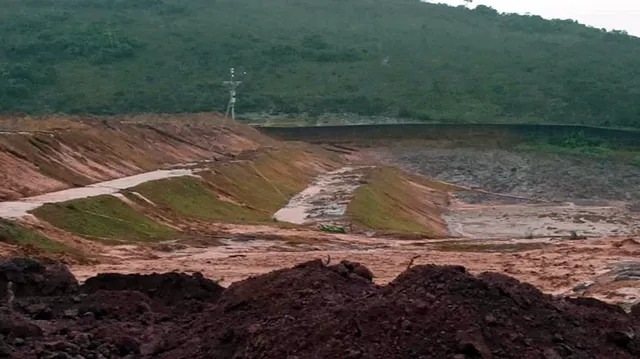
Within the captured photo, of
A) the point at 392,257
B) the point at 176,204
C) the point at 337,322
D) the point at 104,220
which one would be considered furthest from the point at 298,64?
the point at 337,322

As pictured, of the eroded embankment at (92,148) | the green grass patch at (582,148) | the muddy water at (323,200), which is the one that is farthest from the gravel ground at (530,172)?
the eroded embankment at (92,148)

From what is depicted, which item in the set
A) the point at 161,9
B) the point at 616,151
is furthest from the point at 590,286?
the point at 161,9

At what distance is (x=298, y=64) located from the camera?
13100 centimetres

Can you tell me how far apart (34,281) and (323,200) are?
3559 centimetres

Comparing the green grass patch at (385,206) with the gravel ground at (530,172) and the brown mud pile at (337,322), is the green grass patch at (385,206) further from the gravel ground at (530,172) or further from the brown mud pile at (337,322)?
the brown mud pile at (337,322)

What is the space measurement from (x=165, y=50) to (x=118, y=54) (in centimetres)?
842

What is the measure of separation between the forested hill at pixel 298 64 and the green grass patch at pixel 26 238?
7847 cm

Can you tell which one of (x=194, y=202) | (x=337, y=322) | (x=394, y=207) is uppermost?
(x=337, y=322)

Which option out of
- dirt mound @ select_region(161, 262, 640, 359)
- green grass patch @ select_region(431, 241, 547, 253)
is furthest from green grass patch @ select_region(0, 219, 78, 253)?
green grass patch @ select_region(431, 241, 547, 253)

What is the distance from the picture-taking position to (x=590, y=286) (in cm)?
2245

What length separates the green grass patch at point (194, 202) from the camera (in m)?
39.5

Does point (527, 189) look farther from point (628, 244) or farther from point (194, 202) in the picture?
point (628, 244)

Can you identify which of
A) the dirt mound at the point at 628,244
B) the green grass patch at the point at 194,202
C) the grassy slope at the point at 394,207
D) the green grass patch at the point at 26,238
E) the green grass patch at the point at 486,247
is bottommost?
the grassy slope at the point at 394,207

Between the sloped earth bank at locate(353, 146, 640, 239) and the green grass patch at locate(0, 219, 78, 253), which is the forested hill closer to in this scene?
the sloped earth bank at locate(353, 146, 640, 239)
